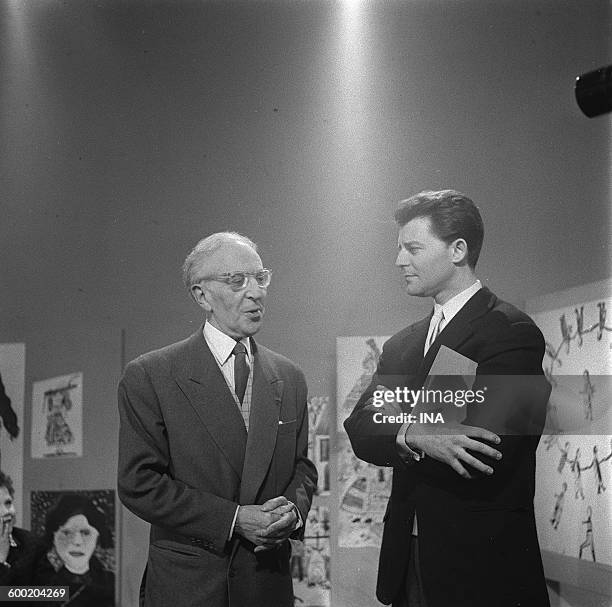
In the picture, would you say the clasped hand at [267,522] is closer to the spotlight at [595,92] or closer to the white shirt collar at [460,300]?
the white shirt collar at [460,300]

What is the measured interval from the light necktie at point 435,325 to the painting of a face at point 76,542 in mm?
943

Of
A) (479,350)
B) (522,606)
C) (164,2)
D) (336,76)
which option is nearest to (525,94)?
(336,76)

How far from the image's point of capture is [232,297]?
2.24 meters

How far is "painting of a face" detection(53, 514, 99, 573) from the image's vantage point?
2.39 metres

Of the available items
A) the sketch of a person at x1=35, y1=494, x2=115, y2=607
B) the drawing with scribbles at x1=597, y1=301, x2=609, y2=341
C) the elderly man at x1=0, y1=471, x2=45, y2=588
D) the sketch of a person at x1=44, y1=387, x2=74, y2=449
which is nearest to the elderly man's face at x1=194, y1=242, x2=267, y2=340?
the sketch of a person at x1=44, y1=387, x2=74, y2=449

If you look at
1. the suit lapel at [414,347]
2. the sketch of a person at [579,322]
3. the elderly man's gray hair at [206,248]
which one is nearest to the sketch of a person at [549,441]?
the sketch of a person at [579,322]

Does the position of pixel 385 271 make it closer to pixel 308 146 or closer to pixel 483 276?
pixel 483 276

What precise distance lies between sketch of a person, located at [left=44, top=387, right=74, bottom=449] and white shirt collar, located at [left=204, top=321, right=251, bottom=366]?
16.0 inches

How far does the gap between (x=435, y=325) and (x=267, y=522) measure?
59 centimetres

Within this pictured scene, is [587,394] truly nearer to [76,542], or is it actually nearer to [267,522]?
[267,522]

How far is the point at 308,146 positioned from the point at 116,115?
1.62 ft

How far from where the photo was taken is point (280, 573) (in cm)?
221

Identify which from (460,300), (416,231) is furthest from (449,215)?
(460,300)

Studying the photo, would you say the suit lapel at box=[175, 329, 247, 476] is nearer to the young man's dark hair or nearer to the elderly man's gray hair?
the elderly man's gray hair
